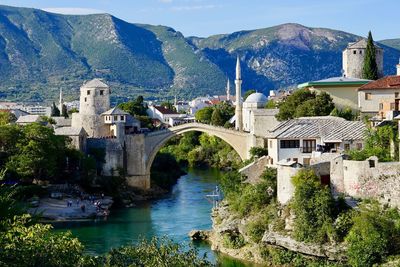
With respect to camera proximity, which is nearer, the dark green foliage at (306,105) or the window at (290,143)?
the window at (290,143)

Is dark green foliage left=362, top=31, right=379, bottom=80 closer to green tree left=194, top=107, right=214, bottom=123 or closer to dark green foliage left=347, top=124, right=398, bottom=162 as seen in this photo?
dark green foliage left=347, top=124, right=398, bottom=162

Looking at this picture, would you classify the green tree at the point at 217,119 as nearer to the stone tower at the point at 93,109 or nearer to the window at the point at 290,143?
the stone tower at the point at 93,109

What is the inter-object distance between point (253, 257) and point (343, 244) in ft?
15.5

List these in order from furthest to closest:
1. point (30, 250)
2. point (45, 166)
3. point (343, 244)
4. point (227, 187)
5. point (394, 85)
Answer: point (45, 166), point (394, 85), point (227, 187), point (343, 244), point (30, 250)

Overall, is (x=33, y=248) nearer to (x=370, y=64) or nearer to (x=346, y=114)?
(x=346, y=114)

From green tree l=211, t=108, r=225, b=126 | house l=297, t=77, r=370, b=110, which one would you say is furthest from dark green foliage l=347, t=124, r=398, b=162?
green tree l=211, t=108, r=225, b=126

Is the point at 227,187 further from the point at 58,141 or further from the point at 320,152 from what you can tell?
the point at 58,141

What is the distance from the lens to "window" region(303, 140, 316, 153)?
38.3m

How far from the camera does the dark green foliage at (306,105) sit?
153ft

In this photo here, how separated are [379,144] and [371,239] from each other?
7.52 metres

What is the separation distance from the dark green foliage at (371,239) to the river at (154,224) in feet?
18.9

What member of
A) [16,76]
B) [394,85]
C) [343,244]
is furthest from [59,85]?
[343,244]

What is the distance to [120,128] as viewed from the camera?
184ft

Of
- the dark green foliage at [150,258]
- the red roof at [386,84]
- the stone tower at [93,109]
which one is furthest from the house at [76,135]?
the dark green foliage at [150,258]
